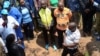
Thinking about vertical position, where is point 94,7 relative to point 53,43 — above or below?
above

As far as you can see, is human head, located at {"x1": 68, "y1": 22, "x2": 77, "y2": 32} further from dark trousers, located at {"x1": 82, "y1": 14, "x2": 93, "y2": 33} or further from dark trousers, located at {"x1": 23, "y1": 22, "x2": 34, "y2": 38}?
dark trousers, located at {"x1": 23, "y1": 22, "x2": 34, "y2": 38}

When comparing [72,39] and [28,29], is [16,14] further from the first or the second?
[72,39]

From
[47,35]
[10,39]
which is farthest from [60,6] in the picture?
[10,39]

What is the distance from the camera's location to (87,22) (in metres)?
12.6

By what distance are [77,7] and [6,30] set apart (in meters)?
2.68

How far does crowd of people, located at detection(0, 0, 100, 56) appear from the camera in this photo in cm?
1091

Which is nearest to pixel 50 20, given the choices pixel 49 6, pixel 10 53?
pixel 49 6

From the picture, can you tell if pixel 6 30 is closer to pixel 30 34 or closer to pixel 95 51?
pixel 30 34

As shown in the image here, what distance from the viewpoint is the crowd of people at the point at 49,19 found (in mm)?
10906

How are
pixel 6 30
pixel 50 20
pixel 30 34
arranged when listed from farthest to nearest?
pixel 30 34 < pixel 50 20 < pixel 6 30

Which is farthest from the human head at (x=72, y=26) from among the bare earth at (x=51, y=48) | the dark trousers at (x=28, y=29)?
the dark trousers at (x=28, y=29)

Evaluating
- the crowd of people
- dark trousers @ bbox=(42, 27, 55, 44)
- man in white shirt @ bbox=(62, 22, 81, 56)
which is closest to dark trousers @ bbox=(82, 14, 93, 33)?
the crowd of people

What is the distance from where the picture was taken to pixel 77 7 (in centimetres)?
1245

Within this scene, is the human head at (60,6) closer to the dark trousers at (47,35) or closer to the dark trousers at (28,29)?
the dark trousers at (47,35)
